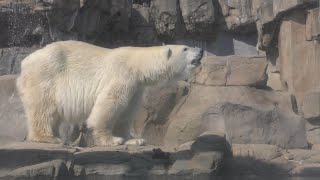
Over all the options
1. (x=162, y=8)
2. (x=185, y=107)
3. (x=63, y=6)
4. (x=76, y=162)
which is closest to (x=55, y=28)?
(x=63, y=6)

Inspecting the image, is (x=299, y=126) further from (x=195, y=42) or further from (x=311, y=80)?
(x=195, y=42)

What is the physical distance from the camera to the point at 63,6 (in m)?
14.3

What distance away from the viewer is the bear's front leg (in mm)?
8484

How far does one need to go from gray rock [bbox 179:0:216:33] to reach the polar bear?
257 inches

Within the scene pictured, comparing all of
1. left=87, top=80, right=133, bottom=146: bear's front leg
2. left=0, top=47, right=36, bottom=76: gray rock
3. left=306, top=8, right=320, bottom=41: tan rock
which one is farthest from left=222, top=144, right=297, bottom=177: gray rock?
left=0, top=47, right=36, bottom=76: gray rock

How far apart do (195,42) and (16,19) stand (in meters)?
4.55

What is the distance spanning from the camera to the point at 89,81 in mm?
8867

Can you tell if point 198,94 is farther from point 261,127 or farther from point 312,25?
point 312,25

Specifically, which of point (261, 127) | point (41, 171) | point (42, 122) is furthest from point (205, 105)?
point (41, 171)

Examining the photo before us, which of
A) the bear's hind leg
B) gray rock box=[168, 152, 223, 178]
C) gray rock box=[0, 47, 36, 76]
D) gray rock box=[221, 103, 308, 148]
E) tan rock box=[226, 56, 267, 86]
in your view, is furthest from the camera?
gray rock box=[0, 47, 36, 76]

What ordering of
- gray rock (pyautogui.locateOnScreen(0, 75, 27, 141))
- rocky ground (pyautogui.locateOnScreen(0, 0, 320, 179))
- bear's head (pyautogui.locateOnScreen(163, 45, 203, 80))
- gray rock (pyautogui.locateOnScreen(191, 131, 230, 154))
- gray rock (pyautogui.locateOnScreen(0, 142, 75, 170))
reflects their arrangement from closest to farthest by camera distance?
gray rock (pyautogui.locateOnScreen(0, 142, 75, 170)) → rocky ground (pyautogui.locateOnScreen(0, 0, 320, 179)) → gray rock (pyautogui.locateOnScreen(191, 131, 230, 154)) → bear's head (pyautogui.locateOnScreen(163, 45, 203, 80)) → gray rock (pyautogui.locateOnScreen(0, 75, 27, 141))

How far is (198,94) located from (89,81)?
9.01ft

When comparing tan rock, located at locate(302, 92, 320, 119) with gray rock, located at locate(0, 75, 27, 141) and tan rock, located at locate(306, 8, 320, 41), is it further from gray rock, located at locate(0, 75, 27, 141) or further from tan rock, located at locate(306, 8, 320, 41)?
gray rock, located at locate(0, 75, 27, 141)

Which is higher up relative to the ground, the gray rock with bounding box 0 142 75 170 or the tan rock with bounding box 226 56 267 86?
the tan rock with bounding box 226 56 267 86
